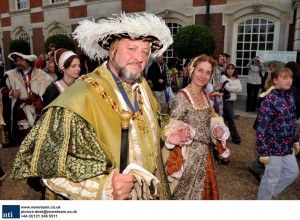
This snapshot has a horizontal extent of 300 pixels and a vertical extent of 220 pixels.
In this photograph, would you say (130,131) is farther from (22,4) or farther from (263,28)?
(22,4)

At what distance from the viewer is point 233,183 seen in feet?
12.1

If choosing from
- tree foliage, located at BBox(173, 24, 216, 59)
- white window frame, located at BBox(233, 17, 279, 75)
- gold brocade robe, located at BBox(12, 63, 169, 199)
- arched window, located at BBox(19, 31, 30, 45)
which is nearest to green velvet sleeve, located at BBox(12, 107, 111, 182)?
gold brocade robe, located at BBox(12, 63, 169, 199)

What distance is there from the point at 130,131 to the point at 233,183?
102 inches

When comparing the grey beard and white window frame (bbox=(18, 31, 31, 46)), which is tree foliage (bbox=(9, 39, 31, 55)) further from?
the grey beard

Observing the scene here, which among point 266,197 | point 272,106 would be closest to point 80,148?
point 272,106

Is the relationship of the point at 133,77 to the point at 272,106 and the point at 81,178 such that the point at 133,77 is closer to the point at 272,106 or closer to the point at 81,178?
the point at 81,178

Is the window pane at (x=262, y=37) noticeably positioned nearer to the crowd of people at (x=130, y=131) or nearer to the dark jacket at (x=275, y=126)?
the crowd of people at (x=130, y=131)

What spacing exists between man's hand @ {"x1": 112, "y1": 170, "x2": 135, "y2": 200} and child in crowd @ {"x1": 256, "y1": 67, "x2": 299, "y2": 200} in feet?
6.13

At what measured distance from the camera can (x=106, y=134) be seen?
56.6 inches

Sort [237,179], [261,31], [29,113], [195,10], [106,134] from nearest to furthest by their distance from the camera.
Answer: [106,134] < [237,179] < [29,113] < [261,31] < [195,10]

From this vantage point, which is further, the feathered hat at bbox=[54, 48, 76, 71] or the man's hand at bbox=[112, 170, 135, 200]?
the feathered hat at bbox=[54, 48, 76, 71]

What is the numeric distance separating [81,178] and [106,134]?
0.27 meters

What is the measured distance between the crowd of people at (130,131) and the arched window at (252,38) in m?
7.90
